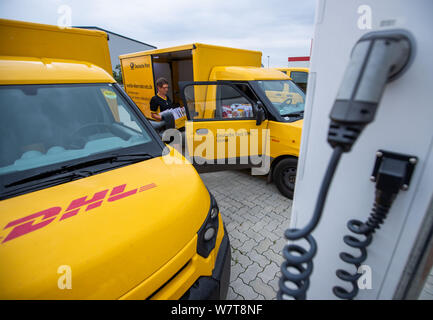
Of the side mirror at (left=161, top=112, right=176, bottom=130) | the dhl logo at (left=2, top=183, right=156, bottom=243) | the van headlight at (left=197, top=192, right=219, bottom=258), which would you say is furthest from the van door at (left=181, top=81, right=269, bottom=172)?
the dhl logo at (left=2, top=183, right=156, bottom=243)

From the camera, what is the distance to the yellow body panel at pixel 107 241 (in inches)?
43.0

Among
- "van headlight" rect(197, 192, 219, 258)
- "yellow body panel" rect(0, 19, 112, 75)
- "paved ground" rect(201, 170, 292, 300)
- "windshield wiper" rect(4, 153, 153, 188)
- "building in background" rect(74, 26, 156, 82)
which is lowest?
"paved ground" rect(201, 170, 292, 300)

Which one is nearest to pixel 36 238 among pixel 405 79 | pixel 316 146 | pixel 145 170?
pixel 145 170

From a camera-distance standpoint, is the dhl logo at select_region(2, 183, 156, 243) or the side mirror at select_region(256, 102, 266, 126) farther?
the side mirror at select_region(256, 102, 266, 126)

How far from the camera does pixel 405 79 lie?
609 mm

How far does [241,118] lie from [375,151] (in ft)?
10.4

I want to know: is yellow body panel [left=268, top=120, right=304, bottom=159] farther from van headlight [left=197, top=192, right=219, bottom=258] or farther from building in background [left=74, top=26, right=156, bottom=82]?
building in background [left=74, top=26, right=156, bottom=82]

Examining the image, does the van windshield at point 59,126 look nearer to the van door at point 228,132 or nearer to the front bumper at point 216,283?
the front bumper at point 216,283

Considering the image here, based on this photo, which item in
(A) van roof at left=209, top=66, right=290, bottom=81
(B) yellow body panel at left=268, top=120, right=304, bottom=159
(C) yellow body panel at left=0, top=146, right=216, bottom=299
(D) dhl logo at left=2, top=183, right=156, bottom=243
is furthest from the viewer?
(A) van roof at left=209, top=66, right=290, bottom=81

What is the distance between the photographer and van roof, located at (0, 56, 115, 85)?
1863 millimetres

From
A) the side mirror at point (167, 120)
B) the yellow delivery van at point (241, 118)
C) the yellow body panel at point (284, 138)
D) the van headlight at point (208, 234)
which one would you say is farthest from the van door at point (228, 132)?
the van headlight at point (208, 234)
